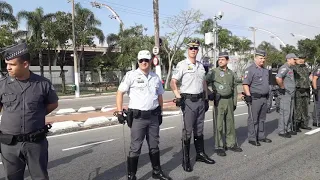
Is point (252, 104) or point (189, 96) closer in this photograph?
point (189, 96)

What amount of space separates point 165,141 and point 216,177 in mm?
2637

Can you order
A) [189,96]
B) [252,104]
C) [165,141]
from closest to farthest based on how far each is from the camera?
[189,96] → [252,104] → [165,141]

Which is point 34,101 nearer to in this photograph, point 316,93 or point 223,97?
point 223,97

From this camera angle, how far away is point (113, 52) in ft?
147

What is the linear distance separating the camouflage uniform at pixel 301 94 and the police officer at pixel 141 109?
4658 mm

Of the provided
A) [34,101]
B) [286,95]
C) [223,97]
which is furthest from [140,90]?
[286,95]

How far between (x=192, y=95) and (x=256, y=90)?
198cm

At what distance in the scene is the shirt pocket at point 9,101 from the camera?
10.3ft

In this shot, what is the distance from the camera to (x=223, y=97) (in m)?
6.07

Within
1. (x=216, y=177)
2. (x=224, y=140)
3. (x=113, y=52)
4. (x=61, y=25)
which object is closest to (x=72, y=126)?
(x=224, y=140)

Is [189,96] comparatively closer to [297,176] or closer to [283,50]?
[297,176]

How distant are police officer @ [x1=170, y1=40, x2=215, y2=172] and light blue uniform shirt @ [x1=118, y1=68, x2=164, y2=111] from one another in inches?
29.5

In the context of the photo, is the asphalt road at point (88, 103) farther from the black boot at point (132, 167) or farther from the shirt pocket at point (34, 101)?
the shirt pocket at point (34, 101)

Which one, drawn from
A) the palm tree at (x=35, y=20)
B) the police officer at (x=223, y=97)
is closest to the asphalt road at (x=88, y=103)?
the palm tree at (x=35, y=20)
